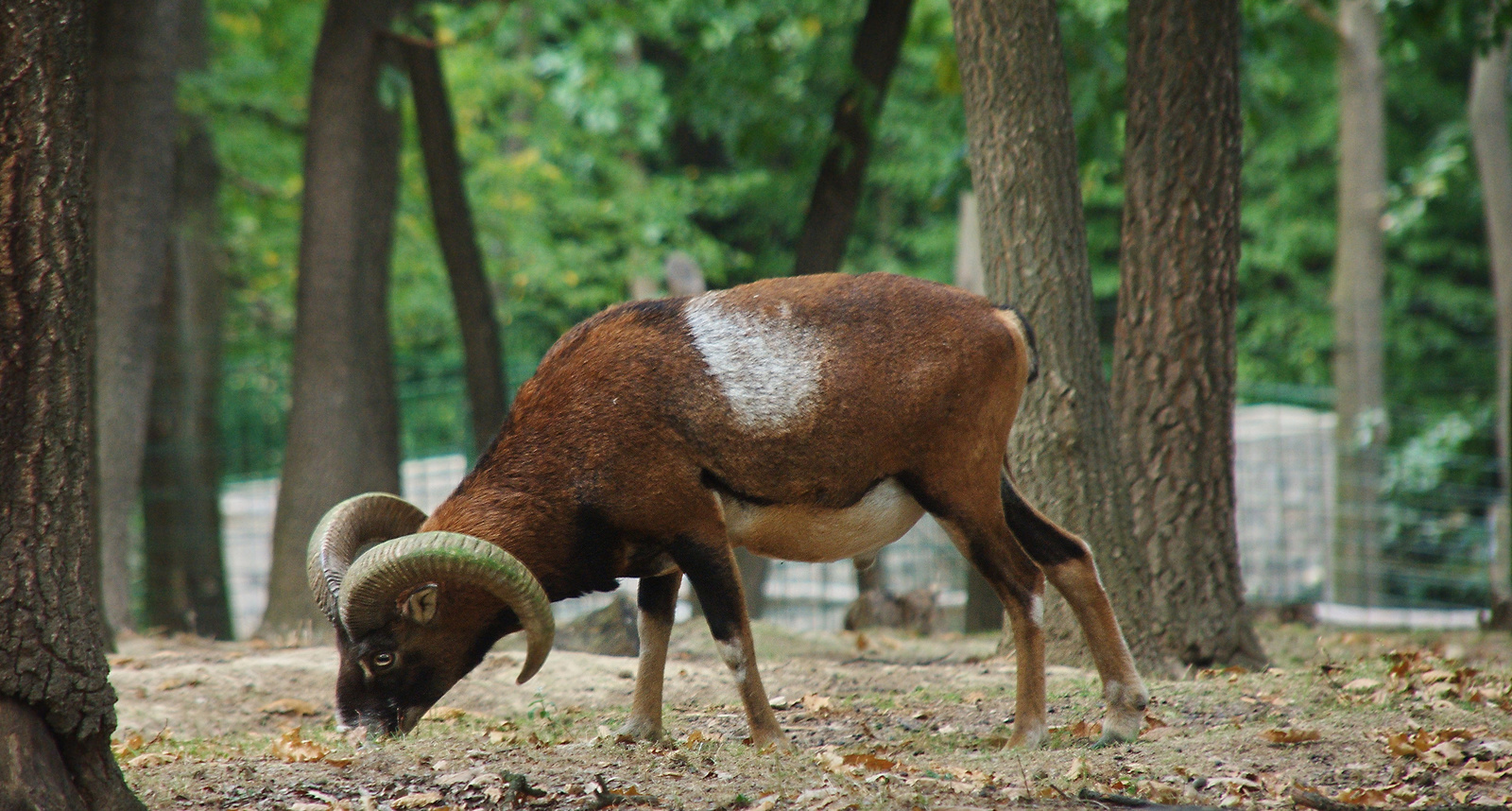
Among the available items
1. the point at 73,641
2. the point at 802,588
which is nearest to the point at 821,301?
the point at 73,641

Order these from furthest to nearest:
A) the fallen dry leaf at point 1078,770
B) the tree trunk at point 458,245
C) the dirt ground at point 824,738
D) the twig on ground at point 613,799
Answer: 1. the tree trunk at point 458,245
2. the fallen dry leaf at point 1078,770
3. the dirt ground at point 824,738
4. the twig on ground at point 613,799

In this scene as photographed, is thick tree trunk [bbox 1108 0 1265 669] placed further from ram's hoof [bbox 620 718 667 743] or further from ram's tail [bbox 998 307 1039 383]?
ram's hoof [bbox 620 718 667 743]

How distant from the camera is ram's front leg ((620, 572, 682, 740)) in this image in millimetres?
5559

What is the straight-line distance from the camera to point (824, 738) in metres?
5.60

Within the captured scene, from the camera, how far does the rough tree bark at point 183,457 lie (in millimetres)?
13484

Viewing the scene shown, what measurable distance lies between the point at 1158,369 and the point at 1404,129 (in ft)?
55.5

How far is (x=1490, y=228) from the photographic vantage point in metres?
14.6

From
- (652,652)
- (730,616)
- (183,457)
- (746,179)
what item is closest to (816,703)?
(652,652)

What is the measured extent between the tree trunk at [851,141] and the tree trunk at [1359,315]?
644 cm

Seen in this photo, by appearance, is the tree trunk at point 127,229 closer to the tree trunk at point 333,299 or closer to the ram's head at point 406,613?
the tree trunk at point 333,299

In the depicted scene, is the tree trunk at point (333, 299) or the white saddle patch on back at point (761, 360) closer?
the white saddle patch on back at point (761, 360)

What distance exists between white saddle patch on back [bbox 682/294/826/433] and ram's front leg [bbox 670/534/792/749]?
1.69 feet

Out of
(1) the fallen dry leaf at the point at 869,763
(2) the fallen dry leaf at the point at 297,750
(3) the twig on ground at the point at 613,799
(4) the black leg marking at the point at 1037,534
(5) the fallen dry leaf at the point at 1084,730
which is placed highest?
(4) the black leg marking at the point at 1037,534

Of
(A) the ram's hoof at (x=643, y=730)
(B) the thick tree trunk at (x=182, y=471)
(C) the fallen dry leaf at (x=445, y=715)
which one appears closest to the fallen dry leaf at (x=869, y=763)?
(A) the ram's hoof at (x=643, y=730)
